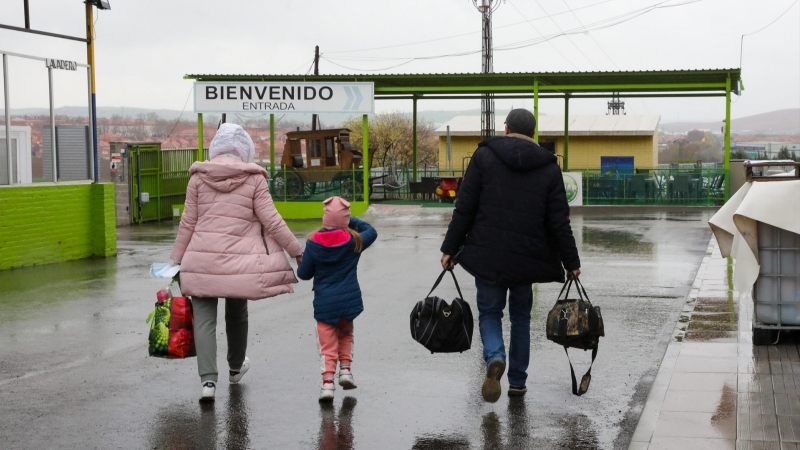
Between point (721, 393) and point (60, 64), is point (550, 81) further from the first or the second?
point (721, 393)

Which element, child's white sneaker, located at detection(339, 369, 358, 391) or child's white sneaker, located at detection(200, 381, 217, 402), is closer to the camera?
child's white sneaker, located at detection(200, 381, 217, 402)

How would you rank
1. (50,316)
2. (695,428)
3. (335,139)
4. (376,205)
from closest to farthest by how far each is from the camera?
(695,428) < (50,316) < (376,205) < (335,139)

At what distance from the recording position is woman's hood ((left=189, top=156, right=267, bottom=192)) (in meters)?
6.60

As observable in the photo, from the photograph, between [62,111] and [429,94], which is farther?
[429,94]

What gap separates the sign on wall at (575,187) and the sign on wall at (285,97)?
6297mm

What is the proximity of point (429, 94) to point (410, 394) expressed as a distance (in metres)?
26.6

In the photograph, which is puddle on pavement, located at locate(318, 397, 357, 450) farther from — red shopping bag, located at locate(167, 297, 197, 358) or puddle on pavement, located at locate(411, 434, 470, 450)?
red shopping bag, located at locate(167, 297, 197, 358)

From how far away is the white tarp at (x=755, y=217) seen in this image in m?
7.71

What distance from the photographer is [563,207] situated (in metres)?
6.45

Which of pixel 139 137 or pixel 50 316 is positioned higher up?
pixel 139 137

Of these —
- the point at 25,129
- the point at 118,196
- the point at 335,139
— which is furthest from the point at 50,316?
the point at 335,139

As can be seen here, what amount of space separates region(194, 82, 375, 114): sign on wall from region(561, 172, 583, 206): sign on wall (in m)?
6.30

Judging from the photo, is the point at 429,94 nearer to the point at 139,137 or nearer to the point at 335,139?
the point at 335,139

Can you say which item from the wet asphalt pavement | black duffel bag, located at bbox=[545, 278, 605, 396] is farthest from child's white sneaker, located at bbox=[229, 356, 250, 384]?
black duffel bag, located at bbox=[545, 278, 605, 396]
